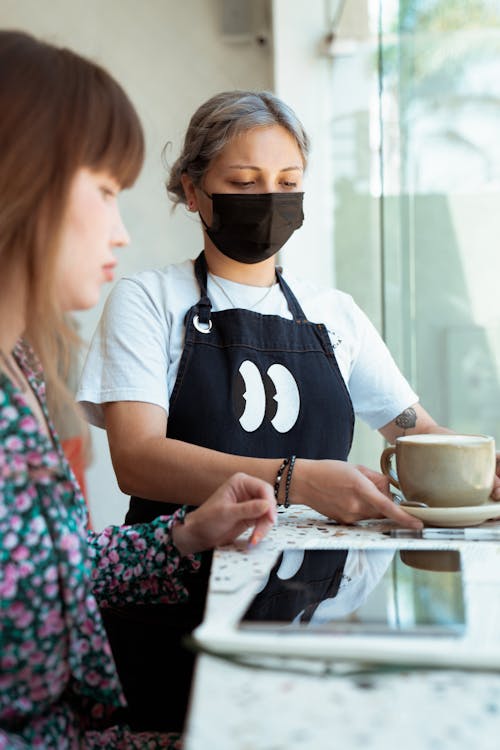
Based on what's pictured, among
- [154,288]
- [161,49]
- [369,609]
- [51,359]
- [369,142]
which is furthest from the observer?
[161,49]

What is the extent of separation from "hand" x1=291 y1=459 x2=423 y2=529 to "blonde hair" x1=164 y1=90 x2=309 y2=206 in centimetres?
68

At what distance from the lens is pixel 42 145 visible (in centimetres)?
90

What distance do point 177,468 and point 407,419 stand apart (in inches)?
21.5

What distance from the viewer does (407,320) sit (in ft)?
8.20

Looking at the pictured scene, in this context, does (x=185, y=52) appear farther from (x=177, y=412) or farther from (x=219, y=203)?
(x=177, y=412)

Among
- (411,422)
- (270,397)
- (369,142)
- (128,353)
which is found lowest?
(411,422)

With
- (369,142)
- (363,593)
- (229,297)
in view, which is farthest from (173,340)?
(369,142)

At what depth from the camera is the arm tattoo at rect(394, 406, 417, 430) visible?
1.72 metres

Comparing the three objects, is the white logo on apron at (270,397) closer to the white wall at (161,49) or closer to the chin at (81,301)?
the chin at (81,301)

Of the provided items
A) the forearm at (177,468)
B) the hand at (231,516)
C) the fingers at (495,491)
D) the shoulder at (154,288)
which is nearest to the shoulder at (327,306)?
the shoulder at (154,288)

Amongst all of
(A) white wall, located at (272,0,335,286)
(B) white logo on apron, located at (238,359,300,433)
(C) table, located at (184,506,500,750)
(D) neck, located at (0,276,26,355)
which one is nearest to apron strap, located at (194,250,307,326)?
(B) white logo on apron, located at (238,359,300,433)

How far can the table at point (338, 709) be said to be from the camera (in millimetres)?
539

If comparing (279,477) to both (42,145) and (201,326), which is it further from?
(42,145)

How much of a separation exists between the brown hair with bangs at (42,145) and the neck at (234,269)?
76 centimetres
